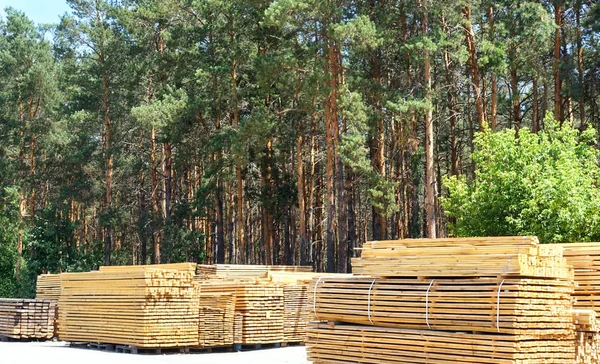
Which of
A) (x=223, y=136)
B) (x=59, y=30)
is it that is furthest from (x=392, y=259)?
(x=59, y=30)

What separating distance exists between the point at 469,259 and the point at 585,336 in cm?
274

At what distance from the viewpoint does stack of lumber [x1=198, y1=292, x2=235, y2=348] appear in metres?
23.0

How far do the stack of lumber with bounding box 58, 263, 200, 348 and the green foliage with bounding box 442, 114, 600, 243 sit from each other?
397 inches

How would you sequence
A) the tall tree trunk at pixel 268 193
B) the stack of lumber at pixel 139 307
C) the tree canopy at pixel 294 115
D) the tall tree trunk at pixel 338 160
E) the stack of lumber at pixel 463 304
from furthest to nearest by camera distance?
the tall tree trunk at pixel 268 193 → the tall tree trunk at pixel 338 160 → the tree canopy at pixel 294 115 → the stack of lumber at pixel 139 307 → the stack of lumber at pixel 463 304

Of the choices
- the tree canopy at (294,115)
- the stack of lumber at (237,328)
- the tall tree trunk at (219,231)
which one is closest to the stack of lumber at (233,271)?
the tree canopy at (294,115)

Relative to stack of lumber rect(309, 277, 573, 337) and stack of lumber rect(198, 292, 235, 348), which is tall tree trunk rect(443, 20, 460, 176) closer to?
stack of lumber rect(198, 292, 235, 348)

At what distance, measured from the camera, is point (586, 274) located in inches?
598

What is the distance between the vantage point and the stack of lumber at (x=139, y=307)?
71.7ft

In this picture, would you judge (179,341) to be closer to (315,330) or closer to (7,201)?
(315,330)

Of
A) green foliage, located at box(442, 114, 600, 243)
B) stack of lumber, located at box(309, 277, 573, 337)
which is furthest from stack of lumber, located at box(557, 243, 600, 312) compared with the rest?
green foliage, located at box(442, 114, 600, 243)

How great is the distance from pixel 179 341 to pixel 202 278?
6118mm

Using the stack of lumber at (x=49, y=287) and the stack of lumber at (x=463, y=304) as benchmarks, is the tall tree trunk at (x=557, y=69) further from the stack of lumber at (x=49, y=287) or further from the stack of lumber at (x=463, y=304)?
the stack of lumber at (x=49, y=287)

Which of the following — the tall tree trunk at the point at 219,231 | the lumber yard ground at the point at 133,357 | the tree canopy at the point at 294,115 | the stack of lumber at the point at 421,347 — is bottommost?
the lumber yard ground at the point at 133,357

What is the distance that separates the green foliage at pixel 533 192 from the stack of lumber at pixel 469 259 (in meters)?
11.1
